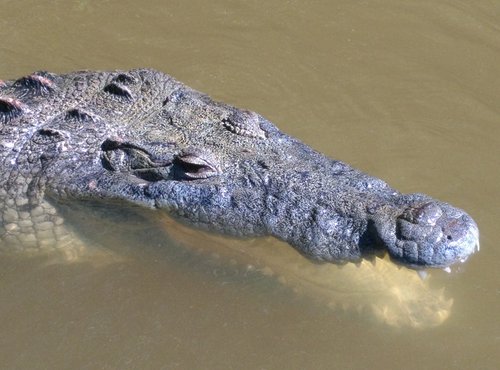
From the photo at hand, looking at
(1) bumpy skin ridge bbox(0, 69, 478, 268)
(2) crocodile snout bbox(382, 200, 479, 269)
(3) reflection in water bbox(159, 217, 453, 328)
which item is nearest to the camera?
(2) crocodile snout bbox(382, 200, 479, 269)

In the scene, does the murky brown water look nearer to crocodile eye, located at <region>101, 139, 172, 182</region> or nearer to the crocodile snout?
crocodile eye, located at <region>101, 139, 172, 182</region>

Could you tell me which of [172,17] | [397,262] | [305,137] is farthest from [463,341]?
[172,17]

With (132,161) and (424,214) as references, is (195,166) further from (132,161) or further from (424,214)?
(424,214)

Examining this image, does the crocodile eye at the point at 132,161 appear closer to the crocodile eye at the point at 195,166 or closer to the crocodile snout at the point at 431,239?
the crocodile eye at the point at 195,166

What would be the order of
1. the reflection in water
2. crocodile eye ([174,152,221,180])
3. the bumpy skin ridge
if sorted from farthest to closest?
the reflection in water → crocodile eye ([174,152,221,180]) → the bumpy skin ridge

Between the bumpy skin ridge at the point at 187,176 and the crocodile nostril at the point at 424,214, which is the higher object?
the crocodile nostril at the point at 424,214

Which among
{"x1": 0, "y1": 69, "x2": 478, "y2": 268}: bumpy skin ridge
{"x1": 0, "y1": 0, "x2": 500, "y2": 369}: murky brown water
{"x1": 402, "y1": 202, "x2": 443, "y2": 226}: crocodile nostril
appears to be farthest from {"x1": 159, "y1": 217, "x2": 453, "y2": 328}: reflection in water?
{"x1": 402, "y1": 202, "x2": 443, "y2": 226}: crocodile nostril

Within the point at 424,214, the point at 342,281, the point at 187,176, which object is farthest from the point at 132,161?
the point at 424,214

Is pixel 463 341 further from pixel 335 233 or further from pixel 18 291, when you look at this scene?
pixel 18 291

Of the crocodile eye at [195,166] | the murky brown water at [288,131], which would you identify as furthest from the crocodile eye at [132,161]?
the murky brown water at [288,131]
